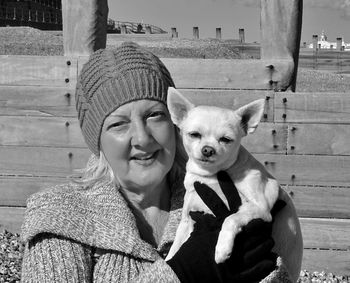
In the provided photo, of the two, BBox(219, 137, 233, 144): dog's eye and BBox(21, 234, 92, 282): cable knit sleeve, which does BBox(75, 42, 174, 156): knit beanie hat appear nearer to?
BBox(219, 137, 233, 144): dog's eye

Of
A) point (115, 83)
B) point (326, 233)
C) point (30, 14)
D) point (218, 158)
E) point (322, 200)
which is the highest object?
point (30, 14)

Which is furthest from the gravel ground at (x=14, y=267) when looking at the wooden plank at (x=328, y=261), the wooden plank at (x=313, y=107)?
the wooden plank at (x=313, y=107)

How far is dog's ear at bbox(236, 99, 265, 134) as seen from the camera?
7.34 ft

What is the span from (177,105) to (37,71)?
2.98 meters

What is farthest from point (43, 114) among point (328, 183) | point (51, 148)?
point (328, 183)

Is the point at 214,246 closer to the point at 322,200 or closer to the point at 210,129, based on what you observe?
the point at 210,129

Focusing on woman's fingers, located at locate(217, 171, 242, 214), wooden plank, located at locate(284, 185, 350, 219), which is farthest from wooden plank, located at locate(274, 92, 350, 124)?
woman's fingers, located at locate(217, 171, 242, 214)

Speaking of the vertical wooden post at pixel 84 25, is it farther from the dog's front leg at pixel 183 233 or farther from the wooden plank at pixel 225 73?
the dog's front leg at pixel 183 233

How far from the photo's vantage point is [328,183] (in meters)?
4.79

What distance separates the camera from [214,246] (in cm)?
202

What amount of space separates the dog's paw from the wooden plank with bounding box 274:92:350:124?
9.49ft

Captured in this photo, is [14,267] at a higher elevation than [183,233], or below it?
below

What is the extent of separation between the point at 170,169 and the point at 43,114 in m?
2.75

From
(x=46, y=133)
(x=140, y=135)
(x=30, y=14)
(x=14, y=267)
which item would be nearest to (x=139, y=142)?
(x=140, y=135)
